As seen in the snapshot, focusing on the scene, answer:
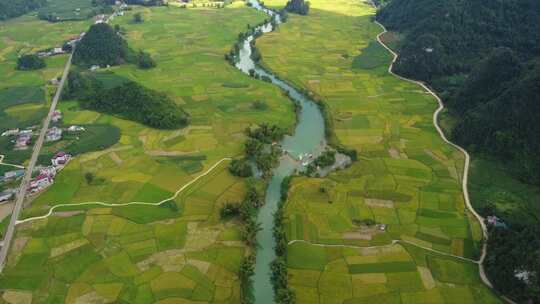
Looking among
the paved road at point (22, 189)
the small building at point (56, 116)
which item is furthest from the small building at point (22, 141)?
the small building at point (56, 116)

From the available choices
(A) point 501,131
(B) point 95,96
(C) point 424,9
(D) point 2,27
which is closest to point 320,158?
(A) point 501,131

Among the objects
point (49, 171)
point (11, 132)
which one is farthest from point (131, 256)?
point (11, 132)

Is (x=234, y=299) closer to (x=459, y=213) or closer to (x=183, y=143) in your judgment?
(x=459, y=213)

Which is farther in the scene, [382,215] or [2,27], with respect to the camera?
[2,27]

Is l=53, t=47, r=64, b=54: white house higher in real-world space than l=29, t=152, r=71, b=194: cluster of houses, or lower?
lower

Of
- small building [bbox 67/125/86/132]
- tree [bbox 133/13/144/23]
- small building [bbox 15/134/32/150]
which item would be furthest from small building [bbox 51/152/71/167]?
tree [bbox 133/13/144/23]

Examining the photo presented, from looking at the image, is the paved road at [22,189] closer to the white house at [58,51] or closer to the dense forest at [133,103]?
the dense forest at [133,103]

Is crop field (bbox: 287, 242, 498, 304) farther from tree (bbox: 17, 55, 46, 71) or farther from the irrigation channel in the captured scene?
tree (bbox: 17, 55, 46, 71)
